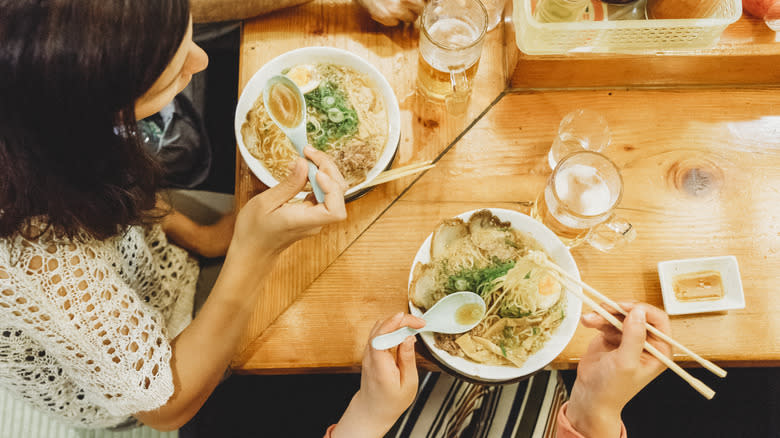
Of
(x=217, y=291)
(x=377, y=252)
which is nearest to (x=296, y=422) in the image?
(x=217, y=291)

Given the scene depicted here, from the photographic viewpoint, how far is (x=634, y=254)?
1.38 m

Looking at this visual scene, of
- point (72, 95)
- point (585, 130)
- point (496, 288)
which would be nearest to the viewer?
point (72, 95)

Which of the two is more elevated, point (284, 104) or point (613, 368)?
point (284, 104)

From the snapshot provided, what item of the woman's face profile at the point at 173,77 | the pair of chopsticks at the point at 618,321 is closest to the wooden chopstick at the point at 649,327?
the pair of chopsticks at the point at 618,321

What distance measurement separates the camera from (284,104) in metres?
1.38

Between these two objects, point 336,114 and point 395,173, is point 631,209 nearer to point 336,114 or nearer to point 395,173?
point 395,173

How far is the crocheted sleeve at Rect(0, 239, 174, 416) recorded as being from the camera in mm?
1147

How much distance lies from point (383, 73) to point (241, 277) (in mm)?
725

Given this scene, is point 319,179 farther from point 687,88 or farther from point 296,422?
point 296,422

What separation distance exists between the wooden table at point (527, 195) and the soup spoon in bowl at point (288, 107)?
0.68ft

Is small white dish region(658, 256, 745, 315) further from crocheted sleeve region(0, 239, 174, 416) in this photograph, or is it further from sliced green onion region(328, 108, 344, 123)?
crocheted sleeve region(0, 239, 174, 416)

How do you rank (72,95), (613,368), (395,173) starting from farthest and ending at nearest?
(395,173)
(613,368)
(72,95)

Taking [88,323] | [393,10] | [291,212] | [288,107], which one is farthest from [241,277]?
[393,10]

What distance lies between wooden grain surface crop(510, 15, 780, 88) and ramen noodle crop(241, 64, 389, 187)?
43cm
